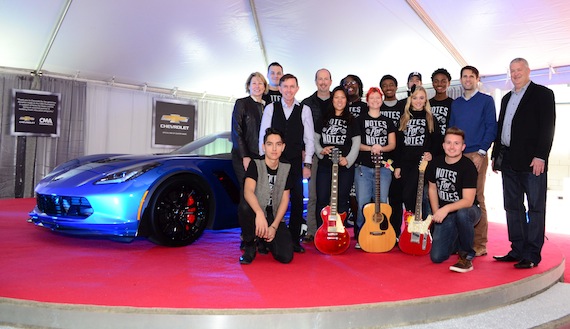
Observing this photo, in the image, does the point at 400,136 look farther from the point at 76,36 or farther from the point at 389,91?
the point at 76,36

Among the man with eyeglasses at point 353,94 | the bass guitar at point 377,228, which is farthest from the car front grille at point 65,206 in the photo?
the man with eyeglasses at point 353,94

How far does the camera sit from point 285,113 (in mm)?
3744

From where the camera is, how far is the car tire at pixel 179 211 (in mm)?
3553

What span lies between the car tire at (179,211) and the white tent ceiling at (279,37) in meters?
3.64

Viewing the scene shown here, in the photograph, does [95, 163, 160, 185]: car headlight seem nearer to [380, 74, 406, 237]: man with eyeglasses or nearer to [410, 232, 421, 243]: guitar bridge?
[380, 74, 406, 237]: man with eyeglasses

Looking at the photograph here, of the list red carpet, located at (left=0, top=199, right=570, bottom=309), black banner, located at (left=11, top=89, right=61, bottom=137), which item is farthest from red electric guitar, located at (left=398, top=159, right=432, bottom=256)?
black banner, located at (left=11, top=89, right=61, bottom=137)

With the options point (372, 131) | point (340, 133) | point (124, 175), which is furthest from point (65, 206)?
point (372, 131)

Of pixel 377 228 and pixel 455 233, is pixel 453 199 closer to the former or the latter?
pixel 455 233

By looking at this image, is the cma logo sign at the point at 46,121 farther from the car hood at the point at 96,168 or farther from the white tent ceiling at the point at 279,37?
the car hood at the point at 96,168

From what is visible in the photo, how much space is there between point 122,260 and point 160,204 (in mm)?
553

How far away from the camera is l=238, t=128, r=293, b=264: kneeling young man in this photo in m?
3.27

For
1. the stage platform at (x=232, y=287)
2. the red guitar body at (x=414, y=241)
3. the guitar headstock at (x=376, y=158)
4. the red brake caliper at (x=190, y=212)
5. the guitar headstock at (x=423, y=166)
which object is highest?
the guitar headstock at (x=376, y=158)

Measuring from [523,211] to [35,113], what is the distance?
7566 mm

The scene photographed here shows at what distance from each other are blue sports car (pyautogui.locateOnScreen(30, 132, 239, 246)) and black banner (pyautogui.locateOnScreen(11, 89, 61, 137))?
4.08 metres
